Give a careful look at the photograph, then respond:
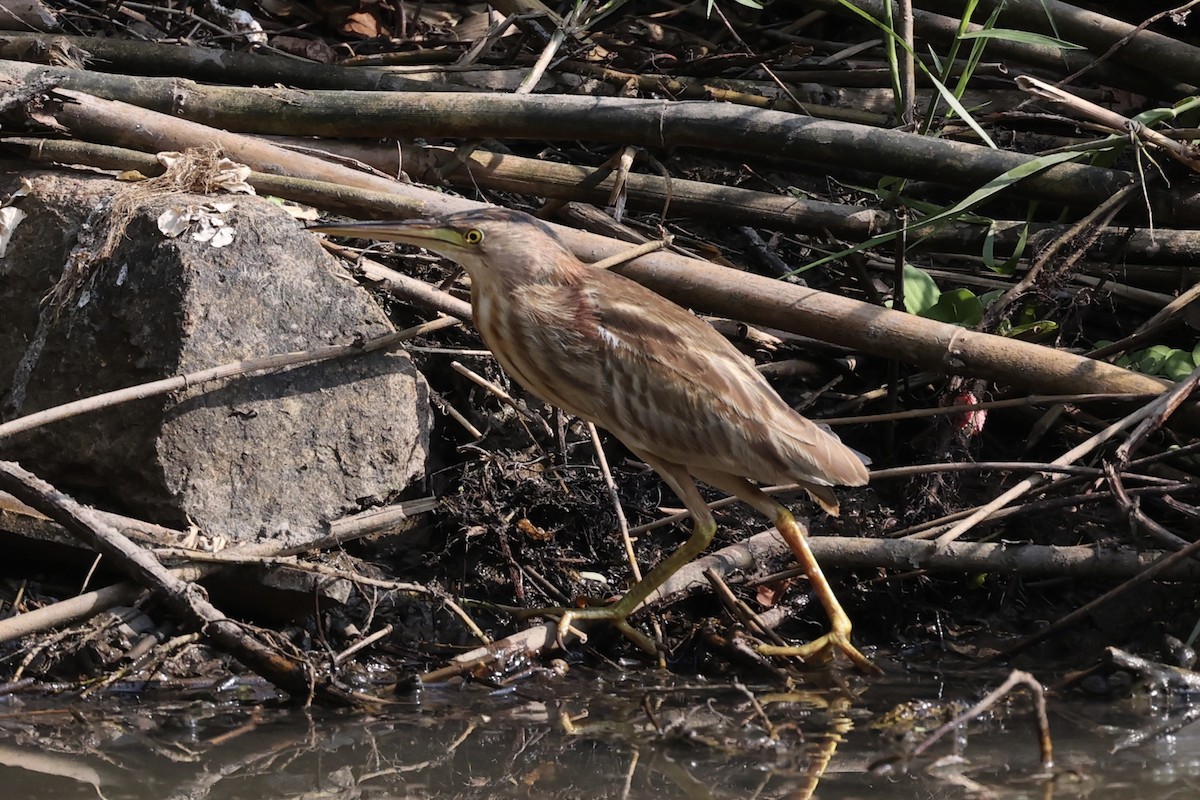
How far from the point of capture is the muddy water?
266 cm

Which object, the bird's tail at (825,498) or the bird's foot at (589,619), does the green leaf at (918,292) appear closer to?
the bird's tail at (825,498)

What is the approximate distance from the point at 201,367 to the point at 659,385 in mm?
1254

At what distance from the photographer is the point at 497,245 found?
3773mm

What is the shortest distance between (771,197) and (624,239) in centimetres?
55

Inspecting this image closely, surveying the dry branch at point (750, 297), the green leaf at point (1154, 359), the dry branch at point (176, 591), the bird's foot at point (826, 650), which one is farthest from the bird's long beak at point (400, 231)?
the green leaf at point (1154, 359)

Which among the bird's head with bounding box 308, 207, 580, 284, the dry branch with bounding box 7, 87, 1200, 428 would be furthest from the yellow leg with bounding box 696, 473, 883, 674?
the bird's head with bounding box 308, 207, 580, 284

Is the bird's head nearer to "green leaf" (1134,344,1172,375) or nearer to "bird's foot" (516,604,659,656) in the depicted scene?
"bird's foot" (516,604,659,656)

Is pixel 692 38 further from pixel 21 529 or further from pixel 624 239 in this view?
pixel 21 529

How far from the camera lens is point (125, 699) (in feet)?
10.6

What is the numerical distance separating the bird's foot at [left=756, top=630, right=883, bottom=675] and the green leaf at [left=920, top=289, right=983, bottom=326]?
120cm

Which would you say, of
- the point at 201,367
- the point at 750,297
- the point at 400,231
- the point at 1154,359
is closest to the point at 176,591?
the point at 201,367

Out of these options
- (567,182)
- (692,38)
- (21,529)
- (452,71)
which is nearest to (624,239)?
(567,182)

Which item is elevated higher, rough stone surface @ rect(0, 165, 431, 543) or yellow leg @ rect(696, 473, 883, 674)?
rough stone surface @ rect(0, 165, 431, 543)

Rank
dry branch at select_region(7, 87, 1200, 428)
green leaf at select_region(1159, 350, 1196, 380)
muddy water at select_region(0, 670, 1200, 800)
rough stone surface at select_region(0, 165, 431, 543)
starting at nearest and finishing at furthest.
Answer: muddy water at select_region(0, 670, 1200, 800) < rough stone surface at select_region(0, 165, 431, 543) < dry branch at select_region(7, 87, 1200, 428) < green leaf at select_region(1159, 350, 1196, 380)
